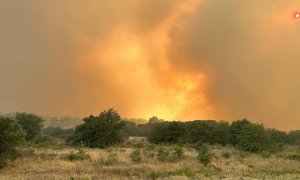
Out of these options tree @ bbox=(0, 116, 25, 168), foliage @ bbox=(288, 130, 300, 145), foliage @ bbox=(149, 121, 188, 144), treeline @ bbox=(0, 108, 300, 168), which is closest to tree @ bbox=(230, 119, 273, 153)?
treeline @ bbox=(0, 108, 300, 168)

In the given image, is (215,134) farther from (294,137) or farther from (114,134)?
(294,137)

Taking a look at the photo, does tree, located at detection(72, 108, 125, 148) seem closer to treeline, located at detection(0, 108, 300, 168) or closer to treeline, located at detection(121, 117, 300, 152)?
treeline, located at detection(0, 108, 300, 168)

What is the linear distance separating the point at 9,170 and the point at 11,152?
3.55 m

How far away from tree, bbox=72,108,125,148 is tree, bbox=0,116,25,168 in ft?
73.0

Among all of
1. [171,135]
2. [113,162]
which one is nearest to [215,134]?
[171,135]

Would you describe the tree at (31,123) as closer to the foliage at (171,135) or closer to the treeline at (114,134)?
the treeline at (114,134)

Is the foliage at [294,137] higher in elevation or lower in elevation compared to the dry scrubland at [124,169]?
higher

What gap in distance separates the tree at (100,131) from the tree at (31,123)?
48.1 feet

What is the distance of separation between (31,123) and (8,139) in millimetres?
44523

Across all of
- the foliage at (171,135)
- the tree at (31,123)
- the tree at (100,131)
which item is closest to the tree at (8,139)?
the tree at (100,131)

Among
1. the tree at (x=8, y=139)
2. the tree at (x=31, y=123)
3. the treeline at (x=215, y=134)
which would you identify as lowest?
the tree at (x=8, y=139)

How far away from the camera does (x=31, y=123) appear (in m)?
78.3

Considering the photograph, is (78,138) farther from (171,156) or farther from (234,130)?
(234,130)

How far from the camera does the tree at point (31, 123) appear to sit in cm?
7506
